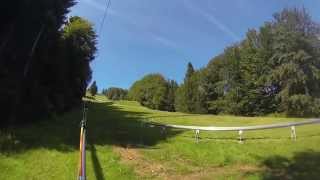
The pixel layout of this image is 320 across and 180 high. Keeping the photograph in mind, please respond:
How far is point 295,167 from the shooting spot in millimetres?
19922

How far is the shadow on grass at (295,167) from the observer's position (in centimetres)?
1823

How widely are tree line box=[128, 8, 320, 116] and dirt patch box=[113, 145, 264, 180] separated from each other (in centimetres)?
5471

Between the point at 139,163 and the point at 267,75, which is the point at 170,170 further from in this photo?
the point at 267,75

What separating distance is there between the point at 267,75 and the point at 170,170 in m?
64.9

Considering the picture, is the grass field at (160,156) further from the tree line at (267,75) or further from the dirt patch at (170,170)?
the tree line at (267,75)

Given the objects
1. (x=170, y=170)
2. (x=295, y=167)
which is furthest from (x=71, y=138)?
(x=295, y=167)

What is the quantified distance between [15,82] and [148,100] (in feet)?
411

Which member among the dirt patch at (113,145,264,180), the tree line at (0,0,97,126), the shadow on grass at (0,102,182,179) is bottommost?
the dirt patch at (113,145,264,180)

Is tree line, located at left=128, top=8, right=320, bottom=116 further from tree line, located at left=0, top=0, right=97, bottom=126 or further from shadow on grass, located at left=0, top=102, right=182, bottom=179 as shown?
shadow on grass, located at left=0, top=102, right=182, bottom=179

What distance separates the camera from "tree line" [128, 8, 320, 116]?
2918 inches

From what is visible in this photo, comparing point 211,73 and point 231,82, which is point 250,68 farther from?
point 211,73

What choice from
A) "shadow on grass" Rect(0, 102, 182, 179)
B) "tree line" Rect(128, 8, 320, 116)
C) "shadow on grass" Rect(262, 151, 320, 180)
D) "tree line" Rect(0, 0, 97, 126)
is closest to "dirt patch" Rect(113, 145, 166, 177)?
"shadow on grass" Rect(0, 102, 182, 179)

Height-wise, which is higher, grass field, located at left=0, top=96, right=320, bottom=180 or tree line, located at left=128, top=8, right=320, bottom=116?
tree line, located at left=128, top=8, right=320, bottom=116

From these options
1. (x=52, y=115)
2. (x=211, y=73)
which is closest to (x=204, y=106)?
(x=211, y=73)
